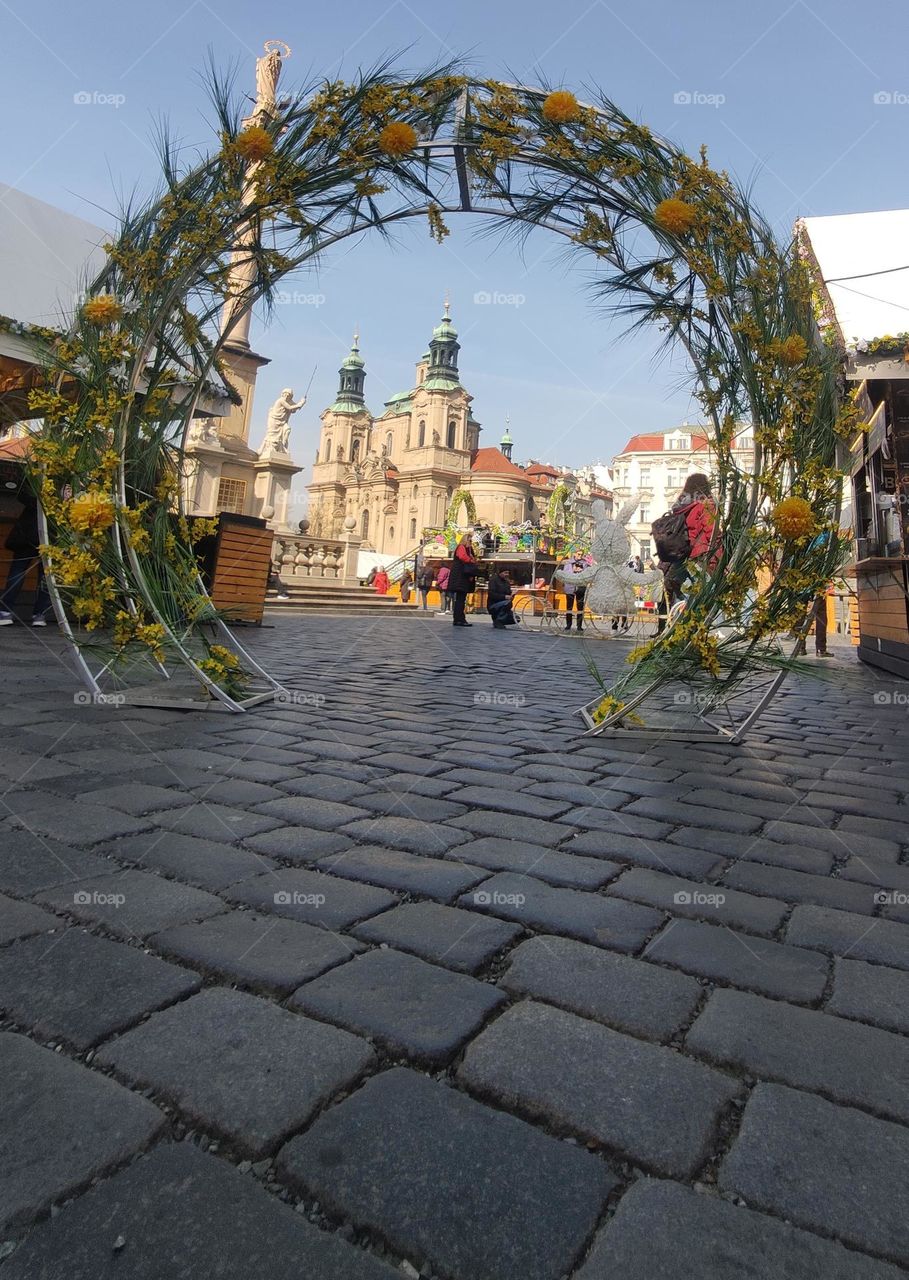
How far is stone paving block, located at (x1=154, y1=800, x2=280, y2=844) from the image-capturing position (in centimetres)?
255

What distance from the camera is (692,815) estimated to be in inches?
120

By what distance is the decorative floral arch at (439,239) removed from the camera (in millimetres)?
4055

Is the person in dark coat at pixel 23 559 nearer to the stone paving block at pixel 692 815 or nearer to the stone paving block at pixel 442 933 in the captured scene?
the stone paving block at pixel 692 815

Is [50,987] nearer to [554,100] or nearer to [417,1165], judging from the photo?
[417,1165]

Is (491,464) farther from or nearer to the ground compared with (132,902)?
farther from the ground

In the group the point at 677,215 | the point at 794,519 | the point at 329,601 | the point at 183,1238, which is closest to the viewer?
the point at 183,1238

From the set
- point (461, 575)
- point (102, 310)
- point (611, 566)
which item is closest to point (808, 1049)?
point (102, 310)

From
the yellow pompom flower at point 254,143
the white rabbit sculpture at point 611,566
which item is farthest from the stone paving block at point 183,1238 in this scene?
the white rabbit sculpture at point 611,566

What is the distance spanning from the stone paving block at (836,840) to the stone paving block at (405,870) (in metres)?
1.17

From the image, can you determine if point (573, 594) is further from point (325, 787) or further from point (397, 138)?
point (325, 787)
